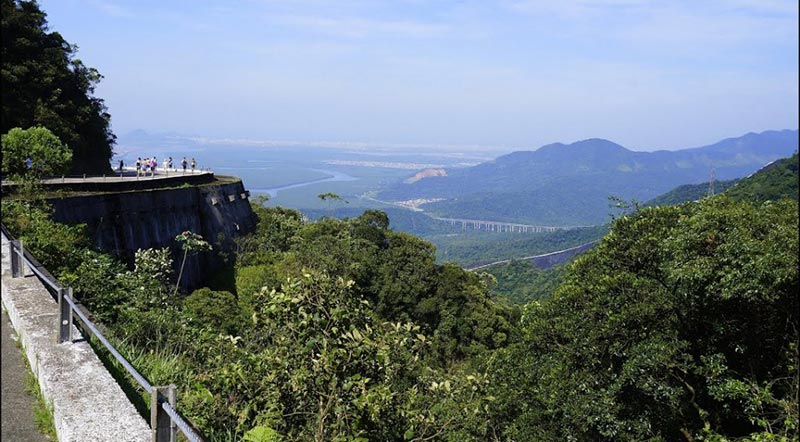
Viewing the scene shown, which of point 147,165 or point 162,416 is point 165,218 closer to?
point 147,165

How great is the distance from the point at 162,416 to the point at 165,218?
2417cm

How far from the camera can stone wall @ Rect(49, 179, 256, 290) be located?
71.1 feet

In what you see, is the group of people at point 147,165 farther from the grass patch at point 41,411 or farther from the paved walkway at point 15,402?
the grass patch at point 41,411

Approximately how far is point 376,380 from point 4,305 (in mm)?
4789

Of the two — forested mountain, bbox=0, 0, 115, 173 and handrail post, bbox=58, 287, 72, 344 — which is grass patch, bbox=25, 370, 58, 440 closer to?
handrail post, bbox=58, 287, 72, 344

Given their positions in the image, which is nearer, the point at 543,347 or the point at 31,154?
the point at 543,347

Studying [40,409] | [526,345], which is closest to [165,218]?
[526,345]

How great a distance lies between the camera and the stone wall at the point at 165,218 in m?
21.7

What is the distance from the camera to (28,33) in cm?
3316

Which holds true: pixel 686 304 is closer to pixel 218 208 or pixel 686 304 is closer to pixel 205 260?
pixel 205 260

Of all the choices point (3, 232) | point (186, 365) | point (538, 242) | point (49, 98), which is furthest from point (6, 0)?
point (538, 242)

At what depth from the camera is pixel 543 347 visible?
1429cm

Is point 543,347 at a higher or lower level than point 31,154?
lower

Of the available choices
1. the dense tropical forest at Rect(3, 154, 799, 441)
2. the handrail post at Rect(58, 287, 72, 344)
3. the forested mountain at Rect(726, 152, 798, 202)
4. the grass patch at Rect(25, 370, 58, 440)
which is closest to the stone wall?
the dense tropical forest at Rect(3, 154, 799, 441)
